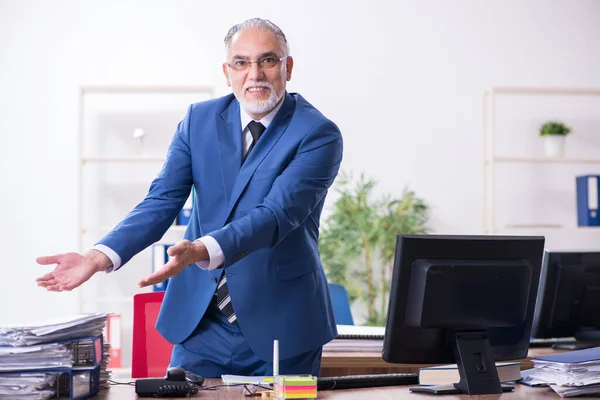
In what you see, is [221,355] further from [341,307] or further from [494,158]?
[494,158]

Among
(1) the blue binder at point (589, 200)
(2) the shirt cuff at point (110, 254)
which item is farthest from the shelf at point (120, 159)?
(2) the shirt cuff at point (110, 254)

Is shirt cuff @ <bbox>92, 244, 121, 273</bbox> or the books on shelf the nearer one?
shirt cuff @ <bbox>92, 244, 121, 273</bbox>

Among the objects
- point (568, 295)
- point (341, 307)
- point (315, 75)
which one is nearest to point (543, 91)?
point (315, 75)

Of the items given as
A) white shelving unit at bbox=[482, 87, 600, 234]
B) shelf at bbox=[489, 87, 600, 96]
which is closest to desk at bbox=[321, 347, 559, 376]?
white shelving unit at bbox=[482, 87, 600, 234]

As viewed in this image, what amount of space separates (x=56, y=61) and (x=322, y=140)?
395cm

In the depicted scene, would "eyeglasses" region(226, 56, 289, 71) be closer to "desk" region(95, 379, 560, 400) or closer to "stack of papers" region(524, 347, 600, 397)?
"desk" region(95, 379, 560, 400)

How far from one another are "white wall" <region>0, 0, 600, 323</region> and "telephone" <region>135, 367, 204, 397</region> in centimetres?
395

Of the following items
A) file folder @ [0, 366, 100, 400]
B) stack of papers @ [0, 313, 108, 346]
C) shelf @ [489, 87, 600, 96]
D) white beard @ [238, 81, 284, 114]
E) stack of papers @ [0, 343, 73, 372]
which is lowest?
file folder @ [0, 366, 100, 400]

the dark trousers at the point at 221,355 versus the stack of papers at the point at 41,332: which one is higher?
the stack of papers at the point at 41,332

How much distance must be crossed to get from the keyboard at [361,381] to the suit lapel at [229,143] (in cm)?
56

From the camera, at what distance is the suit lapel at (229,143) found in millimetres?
2203

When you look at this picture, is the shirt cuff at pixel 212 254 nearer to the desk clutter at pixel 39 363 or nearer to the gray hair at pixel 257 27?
the desk clutter at pixel 39 363

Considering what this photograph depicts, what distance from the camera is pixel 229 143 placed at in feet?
7.37

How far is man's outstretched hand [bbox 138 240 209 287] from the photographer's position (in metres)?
1.75
